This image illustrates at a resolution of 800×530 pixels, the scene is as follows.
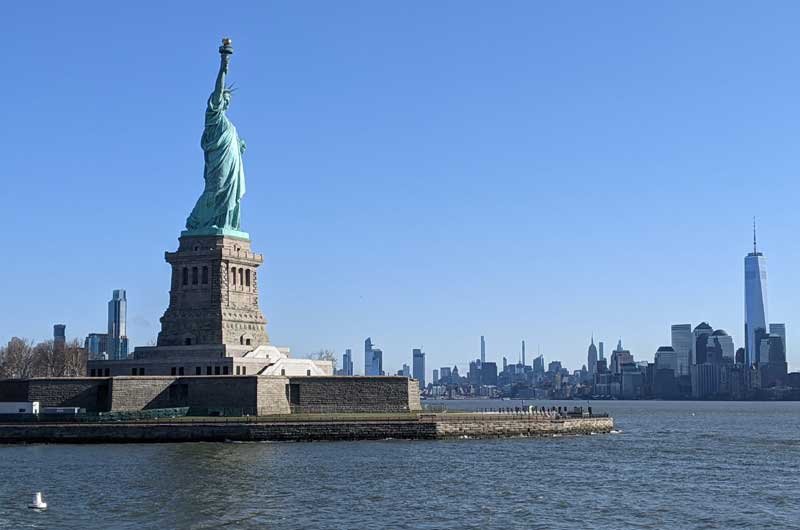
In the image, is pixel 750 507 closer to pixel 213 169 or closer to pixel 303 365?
pixel 303 365

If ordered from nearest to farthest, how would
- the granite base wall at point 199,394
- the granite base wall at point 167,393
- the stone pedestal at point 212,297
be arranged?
the granite base wall at point 199,394
the granite base wall at point 167,393
the stone pedestal at point 212,297

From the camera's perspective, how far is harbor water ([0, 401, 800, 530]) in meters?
49.7

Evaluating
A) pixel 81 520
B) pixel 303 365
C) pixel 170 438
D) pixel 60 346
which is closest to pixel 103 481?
pixel 81 520

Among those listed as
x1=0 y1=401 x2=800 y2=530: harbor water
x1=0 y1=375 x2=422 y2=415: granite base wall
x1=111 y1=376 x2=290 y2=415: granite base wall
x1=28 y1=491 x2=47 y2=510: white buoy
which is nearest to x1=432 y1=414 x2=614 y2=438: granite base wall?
x1=0 y1=401 x2=800 y2=530: harbor water

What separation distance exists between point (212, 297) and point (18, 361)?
47.0 metres

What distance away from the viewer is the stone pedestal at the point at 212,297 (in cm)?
10256

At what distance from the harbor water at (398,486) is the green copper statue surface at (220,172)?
30.1 m

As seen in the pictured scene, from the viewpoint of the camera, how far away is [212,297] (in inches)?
4063

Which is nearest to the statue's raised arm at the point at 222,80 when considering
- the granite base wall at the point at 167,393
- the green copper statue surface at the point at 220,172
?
the green copper statue surface at the point at 220,172

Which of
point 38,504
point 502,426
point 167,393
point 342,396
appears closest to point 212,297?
point 167,393

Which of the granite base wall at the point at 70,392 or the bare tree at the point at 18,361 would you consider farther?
the bare tree at the point at 18,361

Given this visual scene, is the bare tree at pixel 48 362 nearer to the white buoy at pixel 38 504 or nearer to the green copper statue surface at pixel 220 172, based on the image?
the green copper statue surface at pixel 220 172

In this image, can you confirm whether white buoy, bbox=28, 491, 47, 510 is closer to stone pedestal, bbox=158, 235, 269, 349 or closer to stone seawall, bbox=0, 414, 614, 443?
stone seawall, bbox=0, 414, 614, 443

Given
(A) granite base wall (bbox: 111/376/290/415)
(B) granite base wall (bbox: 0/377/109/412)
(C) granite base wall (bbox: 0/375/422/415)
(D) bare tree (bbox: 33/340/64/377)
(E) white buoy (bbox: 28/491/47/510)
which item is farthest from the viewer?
(D) bare tree (bbox: 33/340/64/377)
